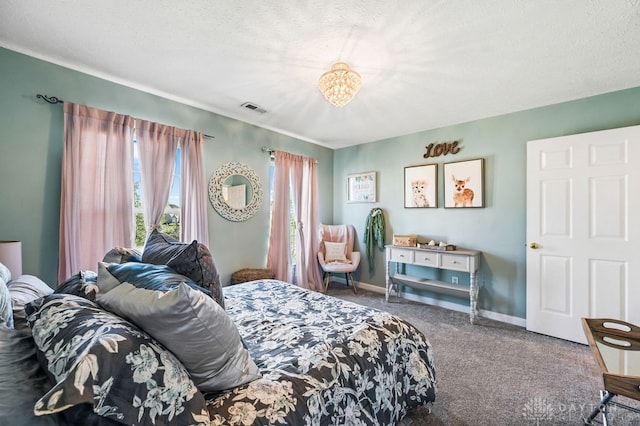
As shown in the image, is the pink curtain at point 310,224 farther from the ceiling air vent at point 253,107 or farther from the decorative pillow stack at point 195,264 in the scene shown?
the decorative pillow stack at point 195,264

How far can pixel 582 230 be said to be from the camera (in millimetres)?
2619

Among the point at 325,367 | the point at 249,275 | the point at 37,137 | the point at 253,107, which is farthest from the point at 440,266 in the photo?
the point at 37,137

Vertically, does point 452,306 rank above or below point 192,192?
below

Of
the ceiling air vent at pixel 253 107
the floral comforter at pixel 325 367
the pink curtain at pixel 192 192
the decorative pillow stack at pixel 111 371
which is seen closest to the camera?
the decorative pillow stack at pixel 111 371

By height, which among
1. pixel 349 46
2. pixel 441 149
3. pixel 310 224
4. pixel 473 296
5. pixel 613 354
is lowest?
pixel 473 296

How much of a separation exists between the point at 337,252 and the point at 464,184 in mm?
2116

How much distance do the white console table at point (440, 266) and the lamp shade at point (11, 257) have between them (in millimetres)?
3594

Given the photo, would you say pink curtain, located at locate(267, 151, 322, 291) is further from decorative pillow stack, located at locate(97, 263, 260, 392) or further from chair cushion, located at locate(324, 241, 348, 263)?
decorative pillow stack, located at locate(97, 263, 260, 392)

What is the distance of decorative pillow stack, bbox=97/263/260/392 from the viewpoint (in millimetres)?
859

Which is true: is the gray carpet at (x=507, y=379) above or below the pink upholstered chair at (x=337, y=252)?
below

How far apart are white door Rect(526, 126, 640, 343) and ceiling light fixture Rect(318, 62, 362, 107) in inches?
85.8

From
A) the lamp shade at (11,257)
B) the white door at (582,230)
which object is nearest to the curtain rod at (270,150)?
the lamp shade at (11,257)

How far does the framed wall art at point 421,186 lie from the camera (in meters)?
3.74

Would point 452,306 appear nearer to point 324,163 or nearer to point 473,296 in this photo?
point 473,296
